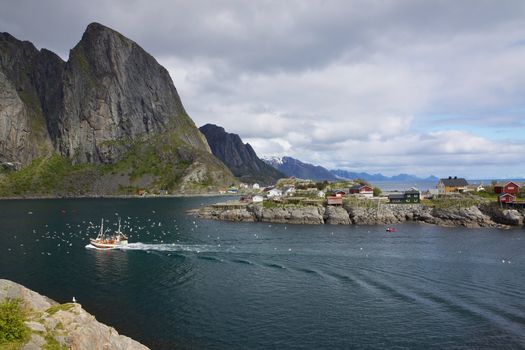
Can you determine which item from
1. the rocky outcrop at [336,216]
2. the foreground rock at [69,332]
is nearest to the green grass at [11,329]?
the foreground rock at [69,332]

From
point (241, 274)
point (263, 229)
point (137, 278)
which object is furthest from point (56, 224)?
point (241, 274)

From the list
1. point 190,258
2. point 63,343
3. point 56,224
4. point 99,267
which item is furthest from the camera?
point 56,224

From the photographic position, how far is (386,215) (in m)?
131

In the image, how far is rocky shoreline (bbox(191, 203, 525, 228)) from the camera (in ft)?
397

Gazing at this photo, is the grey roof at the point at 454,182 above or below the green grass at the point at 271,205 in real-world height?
above

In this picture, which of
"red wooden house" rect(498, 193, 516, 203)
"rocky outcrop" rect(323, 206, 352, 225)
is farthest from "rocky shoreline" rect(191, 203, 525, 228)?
"red wooden house" rect(498, 193, 516, 203)

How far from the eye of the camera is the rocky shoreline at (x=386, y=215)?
12106cm

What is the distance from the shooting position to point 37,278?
67.4m

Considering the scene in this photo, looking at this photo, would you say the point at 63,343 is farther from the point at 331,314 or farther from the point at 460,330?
the point at 460,330

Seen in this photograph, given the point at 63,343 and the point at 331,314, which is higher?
the point at 63,343

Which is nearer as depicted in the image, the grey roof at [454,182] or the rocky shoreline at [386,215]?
the rocky shoreline at [386,215]

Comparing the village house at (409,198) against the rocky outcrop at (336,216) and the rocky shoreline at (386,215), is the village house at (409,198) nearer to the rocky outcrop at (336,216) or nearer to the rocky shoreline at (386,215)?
the rocky shoreline at (386,215)

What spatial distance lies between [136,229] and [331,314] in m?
85.8

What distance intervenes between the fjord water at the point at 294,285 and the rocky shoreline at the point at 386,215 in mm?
12340
